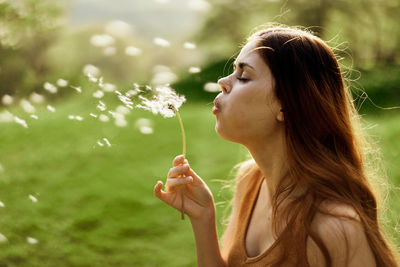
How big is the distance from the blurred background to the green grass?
2cm

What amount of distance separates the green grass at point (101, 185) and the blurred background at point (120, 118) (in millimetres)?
19

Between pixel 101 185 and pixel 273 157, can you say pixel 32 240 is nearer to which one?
pixel 101 185

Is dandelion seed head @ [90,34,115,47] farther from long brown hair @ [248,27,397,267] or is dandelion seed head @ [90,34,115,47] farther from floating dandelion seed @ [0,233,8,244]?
long brown hair @ [248,27,397,267]

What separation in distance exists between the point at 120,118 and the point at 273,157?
4.88m

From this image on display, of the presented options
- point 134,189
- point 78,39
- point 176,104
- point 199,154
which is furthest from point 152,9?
point 176,104

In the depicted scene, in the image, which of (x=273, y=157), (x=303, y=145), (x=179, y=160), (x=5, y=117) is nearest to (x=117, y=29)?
(x=5, y=117)

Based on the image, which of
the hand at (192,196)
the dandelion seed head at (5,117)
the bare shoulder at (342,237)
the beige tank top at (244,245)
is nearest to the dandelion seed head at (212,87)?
the dandelion seed head at (5,117)

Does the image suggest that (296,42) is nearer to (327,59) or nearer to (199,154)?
(327,59)

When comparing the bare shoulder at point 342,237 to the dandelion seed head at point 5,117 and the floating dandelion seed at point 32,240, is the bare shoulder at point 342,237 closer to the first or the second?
the floating dandelion seed at point 32,240

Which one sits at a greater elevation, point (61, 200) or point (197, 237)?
point (61, 200)

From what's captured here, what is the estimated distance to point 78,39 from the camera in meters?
9.78

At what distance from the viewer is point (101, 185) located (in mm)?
5762

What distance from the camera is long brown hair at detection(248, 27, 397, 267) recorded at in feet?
6.28

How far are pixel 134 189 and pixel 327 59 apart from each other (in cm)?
413
